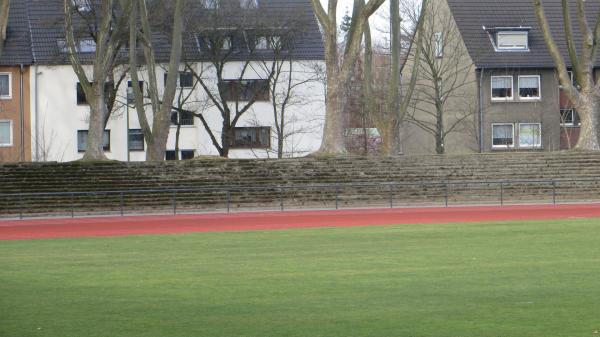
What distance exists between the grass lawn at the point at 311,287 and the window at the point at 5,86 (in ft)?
132

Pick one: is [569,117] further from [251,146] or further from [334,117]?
[334,117]

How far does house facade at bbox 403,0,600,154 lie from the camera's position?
216 ft

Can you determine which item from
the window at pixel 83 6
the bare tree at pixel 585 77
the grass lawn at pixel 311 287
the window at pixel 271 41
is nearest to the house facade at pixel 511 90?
the window at pixel 271 41

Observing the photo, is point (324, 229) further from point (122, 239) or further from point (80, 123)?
point (80, 123)

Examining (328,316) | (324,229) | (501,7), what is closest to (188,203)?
(324,229)

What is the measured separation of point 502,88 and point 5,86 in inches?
1184

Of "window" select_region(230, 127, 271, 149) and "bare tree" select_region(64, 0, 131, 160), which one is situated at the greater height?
"bare tree" select_region(64, 0, 131, 160)

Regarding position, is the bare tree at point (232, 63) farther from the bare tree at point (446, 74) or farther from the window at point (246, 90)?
the bare tree at point (446, 74)

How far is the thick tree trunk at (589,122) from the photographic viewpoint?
Answer: 46281 mm

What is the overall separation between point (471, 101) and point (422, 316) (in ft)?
181

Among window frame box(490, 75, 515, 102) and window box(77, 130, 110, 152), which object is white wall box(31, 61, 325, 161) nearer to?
window box(77, 130, 110, 152)

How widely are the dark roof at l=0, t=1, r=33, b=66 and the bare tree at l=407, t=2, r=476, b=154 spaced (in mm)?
23461

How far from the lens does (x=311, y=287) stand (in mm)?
15328

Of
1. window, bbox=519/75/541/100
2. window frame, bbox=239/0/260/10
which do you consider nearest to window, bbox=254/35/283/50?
window frame, bbox=239/0/260/10
